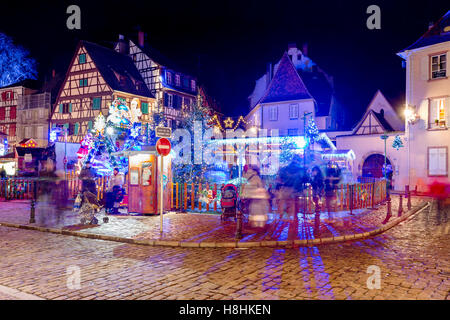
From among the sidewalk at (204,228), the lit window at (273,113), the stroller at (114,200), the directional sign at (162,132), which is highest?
the lit window at (273,113)

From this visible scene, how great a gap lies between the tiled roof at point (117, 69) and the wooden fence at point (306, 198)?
23546 mm

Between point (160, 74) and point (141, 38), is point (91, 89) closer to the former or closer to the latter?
point (160, 74)

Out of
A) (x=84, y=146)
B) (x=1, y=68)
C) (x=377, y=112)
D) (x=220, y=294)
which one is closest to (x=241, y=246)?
(x=220, y=294)

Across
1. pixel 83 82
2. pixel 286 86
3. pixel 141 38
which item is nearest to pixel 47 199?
pixel 83 82

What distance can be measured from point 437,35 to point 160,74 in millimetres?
26542

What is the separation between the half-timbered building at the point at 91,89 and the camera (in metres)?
34.8

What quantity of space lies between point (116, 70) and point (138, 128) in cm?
2117

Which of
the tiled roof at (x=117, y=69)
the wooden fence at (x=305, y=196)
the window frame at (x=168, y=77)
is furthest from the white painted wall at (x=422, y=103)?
the tiled roof at (x=117, y=69)

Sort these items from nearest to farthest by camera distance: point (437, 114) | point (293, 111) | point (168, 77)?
point (437, 114) → point (293, 111) → point (168, 77)

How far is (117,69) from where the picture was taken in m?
36.7

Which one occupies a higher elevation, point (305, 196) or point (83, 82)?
point (83, 82)

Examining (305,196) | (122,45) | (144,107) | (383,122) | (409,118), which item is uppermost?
(122,45)

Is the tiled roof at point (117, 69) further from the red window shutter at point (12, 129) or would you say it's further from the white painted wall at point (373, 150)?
the white painted wall at point (373, 150)

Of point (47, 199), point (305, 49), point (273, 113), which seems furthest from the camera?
point (305, 49)
